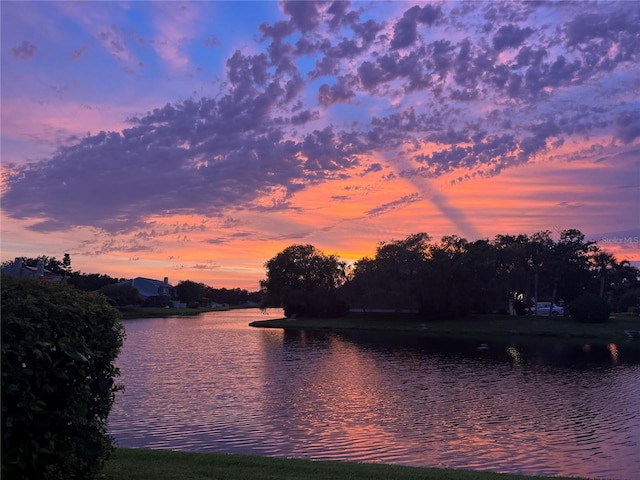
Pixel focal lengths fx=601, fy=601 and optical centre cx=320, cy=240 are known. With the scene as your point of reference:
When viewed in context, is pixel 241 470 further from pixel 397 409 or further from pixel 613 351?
pixel 613 351

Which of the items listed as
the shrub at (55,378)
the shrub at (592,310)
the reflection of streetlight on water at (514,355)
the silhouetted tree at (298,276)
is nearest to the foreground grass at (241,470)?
the shrub at (55,378)

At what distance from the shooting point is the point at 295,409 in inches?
816

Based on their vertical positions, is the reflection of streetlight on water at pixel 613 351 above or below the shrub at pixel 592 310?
below

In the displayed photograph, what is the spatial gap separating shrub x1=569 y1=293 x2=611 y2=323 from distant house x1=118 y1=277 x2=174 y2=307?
112 metres

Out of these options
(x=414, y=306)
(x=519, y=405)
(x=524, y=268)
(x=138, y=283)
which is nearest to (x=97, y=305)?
(x=519, y=405)

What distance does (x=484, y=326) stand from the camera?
6856 centimetres

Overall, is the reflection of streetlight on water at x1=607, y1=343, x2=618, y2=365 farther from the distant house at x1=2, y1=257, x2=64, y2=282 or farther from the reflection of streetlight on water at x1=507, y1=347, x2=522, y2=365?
the distant house at x1=2, y1=257, x2=64, y2=282

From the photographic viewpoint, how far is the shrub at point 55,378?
20.2ft

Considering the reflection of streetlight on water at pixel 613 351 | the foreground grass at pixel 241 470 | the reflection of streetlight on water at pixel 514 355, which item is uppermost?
the foreground grass at pixel 241 470

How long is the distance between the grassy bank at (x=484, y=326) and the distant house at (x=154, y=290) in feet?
255

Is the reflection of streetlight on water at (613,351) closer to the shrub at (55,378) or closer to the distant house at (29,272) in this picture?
the distant house at (29,272)

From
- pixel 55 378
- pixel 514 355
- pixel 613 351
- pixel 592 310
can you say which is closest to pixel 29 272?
pixel 55 378

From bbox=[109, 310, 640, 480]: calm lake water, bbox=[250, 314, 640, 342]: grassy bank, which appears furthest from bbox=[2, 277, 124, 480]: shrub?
bbox=[250, 314, 640, 342]: grassy bank

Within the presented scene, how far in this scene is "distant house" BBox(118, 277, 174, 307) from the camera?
154 metres
